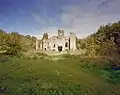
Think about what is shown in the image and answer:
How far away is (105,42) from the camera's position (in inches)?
2247

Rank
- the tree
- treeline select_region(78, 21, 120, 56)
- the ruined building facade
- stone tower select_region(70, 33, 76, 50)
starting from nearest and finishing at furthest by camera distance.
Answer: the tree, treeline select_region(78, 21, 120, 56), stone tower select_region(70, 33, 76, 50), the ruined building facade

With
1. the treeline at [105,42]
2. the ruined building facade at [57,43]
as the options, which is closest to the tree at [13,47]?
the treeline at [105,42]

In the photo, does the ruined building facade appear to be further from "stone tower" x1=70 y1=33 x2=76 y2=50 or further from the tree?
the tree

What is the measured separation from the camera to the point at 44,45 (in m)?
73.7

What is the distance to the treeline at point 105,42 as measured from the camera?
48938 millimetres

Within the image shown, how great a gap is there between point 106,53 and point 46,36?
30582 millimetres

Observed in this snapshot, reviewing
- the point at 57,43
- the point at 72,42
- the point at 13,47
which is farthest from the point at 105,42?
the point at 13,47

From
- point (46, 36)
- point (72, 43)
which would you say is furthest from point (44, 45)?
point (72, 43)

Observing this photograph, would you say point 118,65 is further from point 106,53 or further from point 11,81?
point 11,81

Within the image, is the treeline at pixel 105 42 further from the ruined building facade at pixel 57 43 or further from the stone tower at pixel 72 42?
the ruined building facade at pixel 57 43

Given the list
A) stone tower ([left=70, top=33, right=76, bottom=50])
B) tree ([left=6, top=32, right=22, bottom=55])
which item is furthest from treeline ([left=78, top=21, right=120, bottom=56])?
tree ([left=6, top=32, right=22, bottom=55])

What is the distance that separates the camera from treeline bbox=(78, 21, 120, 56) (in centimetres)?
4894

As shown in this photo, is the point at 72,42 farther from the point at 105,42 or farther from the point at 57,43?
the point at 105,42

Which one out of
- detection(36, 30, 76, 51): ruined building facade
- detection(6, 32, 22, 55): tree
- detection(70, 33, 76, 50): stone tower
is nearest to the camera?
detection(6, 32, 22, 55): tree
